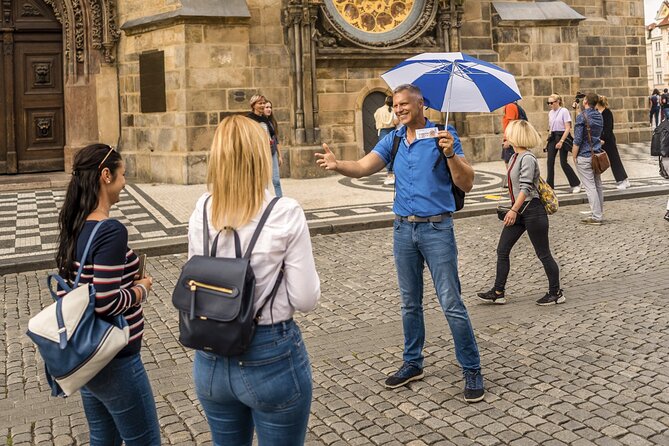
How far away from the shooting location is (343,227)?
34.7ft

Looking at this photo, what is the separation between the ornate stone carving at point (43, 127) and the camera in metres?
17.1

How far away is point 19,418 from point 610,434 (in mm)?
3266

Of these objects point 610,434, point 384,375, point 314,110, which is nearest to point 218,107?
point 314,110

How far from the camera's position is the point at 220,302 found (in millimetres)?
2492

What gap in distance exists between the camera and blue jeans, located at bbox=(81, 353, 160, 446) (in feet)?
9.59

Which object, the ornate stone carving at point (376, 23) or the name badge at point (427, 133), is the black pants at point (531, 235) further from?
the ornate stone carving at point (376, 23)

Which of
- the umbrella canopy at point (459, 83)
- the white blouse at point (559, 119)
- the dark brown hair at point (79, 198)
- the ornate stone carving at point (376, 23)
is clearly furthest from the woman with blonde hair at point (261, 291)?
the ornate stone carving at point (376, 23)

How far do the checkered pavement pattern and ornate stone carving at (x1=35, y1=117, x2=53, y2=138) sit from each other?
2.66 m

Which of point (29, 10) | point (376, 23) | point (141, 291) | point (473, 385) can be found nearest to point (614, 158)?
point (376, 23)

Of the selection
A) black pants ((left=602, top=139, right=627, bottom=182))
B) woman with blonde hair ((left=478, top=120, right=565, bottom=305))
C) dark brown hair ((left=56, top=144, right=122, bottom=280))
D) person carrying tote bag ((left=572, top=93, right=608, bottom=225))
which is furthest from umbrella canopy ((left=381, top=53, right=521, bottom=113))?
black pants ((left=602, top=139, right=627, bottom=182))

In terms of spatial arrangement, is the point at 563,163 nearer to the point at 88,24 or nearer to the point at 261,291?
the point at 88,24

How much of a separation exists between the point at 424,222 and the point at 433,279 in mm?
344

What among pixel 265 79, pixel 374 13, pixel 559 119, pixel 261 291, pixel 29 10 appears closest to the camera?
pixel 261 291

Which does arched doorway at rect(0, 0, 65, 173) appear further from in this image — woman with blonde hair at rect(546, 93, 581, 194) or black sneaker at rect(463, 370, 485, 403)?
black sneaker at rect(463, 370, 485, 403)
